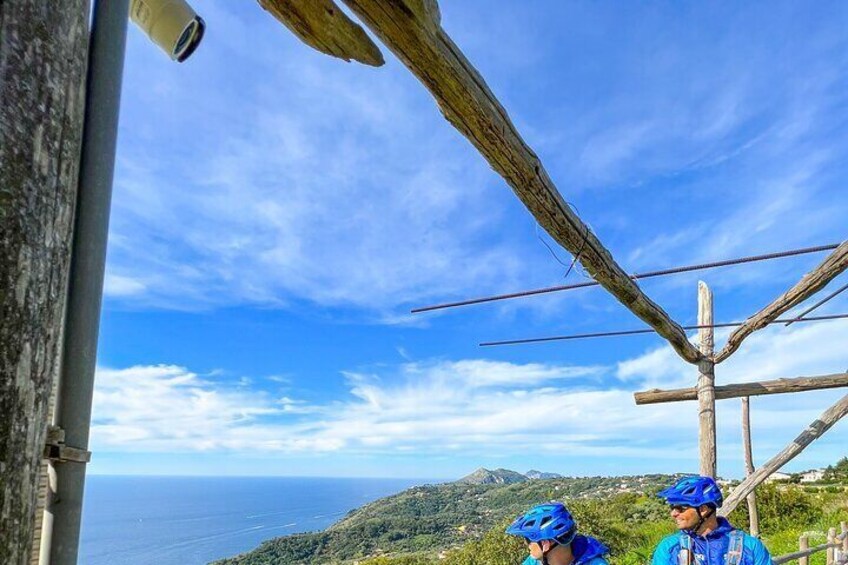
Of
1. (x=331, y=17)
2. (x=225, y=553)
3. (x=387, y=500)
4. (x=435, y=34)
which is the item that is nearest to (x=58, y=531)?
(x=331, y=17)

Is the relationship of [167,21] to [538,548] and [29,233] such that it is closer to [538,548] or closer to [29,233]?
[29,233]

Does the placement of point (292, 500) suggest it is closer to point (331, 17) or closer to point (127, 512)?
point (127, 512)

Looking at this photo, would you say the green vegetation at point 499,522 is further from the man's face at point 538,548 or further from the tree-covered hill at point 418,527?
the man's face at point 538,548

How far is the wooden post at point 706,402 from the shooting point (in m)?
5.17

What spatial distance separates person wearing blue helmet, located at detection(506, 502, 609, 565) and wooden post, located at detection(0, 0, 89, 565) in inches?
79.2

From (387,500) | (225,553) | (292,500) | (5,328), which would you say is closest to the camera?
(5,328)

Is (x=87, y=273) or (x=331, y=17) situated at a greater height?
(x=331, y=17)

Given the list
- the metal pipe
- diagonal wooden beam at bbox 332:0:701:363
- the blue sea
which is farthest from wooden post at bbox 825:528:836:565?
the blue sea

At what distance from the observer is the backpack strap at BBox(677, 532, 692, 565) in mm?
3195

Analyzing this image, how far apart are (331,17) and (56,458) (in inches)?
39.0

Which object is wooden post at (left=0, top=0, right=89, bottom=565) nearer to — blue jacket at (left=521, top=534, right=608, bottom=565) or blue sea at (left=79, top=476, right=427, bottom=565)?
blue jacket at (left=521, top=534, right=608, bottom=565)

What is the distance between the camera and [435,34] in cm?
149

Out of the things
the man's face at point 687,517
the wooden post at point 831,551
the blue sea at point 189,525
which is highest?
the man's face at point 687,517

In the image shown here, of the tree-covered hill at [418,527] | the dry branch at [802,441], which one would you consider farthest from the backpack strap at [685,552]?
the tree-covered hill at [418,527]
